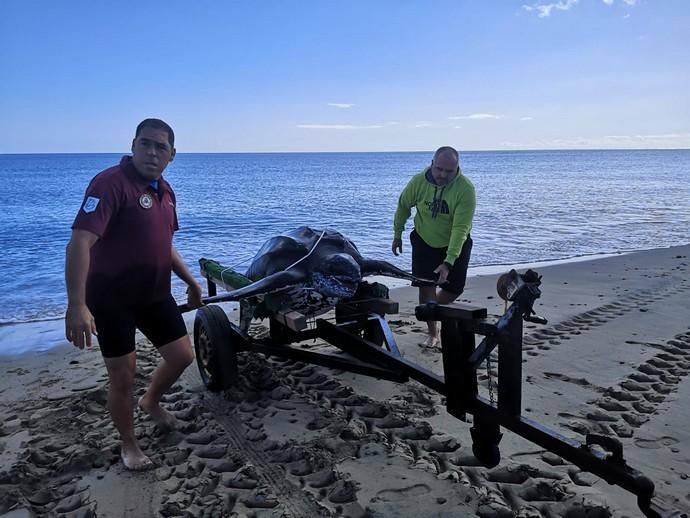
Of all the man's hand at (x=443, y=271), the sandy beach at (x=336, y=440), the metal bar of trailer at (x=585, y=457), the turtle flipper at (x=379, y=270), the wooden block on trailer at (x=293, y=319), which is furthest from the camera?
the man's hand at (x=443, y=271)

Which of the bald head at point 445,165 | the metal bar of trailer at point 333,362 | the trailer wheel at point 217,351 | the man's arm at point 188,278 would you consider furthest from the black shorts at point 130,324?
the bald head at point 445,165

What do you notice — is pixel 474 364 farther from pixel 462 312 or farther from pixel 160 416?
pixel 160 416

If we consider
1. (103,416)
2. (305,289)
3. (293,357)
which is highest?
(305,289)

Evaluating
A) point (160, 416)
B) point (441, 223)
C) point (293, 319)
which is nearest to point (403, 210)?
point (441, 223)

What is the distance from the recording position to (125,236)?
319 cm

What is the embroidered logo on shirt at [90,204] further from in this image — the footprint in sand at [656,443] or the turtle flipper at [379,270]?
the footprint in sand at [656,443]

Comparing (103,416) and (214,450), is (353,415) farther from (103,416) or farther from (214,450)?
(103,416)

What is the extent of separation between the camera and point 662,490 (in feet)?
9.55

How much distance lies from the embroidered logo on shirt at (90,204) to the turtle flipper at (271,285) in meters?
1.19

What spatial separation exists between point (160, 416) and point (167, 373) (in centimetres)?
36

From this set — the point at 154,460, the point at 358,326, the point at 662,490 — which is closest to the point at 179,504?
the point at 154,460

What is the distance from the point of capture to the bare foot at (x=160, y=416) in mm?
3791

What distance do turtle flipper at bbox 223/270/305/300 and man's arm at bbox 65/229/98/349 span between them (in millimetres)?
1167

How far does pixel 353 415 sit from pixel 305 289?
961 millimetres
